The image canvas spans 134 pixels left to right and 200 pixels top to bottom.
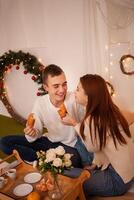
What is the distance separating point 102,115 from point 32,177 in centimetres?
73

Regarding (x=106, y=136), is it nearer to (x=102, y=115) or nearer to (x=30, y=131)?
(x=102, y=115)

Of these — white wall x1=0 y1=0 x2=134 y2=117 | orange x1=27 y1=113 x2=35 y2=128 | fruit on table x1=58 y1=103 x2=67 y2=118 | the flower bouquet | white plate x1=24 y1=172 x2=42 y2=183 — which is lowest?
white plate x1=24 y1=172 x2=42 y2=183

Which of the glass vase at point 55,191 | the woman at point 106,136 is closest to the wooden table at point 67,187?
the glass vase at point 55,191

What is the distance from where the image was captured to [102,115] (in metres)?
1.87

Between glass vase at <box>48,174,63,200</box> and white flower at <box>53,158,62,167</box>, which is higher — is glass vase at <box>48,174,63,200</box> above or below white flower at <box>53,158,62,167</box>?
below

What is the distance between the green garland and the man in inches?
45.2

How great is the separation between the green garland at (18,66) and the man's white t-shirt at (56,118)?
1.14 m

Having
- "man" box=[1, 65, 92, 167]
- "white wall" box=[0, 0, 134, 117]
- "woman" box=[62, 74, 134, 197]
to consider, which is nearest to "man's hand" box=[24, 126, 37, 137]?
"man" box=[1, 65, 92, 167]

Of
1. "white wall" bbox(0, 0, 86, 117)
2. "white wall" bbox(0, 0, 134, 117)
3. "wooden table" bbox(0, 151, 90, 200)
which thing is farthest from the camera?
"white wall" bbox(0, 0, 86, 117)

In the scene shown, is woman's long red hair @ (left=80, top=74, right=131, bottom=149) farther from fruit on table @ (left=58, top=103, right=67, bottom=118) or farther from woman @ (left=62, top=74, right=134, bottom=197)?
fruit on table @ (left=58, top=103, right=67, bottom=118)

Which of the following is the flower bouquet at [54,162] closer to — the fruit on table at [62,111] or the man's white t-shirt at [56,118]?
the fruit on table at [62,111]

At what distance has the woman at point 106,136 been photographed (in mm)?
1859

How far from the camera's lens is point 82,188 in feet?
6.31

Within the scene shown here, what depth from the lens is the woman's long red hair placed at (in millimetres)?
1851
